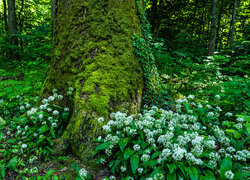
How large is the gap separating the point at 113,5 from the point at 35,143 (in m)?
3.81

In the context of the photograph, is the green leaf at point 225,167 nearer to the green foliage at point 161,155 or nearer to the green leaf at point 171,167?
the green foliage at point 161,155

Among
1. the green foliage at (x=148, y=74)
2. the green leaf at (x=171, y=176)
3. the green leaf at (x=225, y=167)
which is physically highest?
the green foliage at (x=148, y=74)

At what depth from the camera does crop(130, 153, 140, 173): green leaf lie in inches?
85.8

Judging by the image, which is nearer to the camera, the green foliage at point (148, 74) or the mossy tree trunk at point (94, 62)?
the mossy tree trunk at point (94, 62)

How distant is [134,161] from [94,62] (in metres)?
2.32

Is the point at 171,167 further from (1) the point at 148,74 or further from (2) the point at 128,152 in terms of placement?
(1) the point at 148,74

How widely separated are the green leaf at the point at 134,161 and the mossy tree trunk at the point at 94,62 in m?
0.91

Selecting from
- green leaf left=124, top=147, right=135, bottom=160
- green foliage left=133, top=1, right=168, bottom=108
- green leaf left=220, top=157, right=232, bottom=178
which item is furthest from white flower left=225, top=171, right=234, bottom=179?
green foliage left=133, top=1, right=168, bottom=108

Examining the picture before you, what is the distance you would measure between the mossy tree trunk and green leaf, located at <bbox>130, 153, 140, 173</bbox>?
0.91 meters

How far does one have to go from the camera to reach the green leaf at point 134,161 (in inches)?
85.8

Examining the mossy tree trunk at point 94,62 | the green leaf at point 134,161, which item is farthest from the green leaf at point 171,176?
the mossy tree trunk at point 94,62

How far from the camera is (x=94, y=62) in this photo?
3482 mm

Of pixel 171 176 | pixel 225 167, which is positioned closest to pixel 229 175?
pixel 225 167

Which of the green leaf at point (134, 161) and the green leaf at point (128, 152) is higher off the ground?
the green leaf at point (128, 152)
